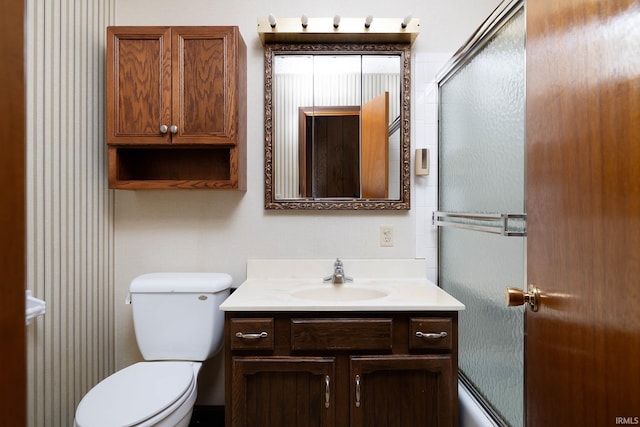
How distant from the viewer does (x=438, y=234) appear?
191 centimetres

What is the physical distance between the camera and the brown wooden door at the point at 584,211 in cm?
58

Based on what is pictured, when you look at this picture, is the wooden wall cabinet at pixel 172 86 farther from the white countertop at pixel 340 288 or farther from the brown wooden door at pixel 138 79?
the white countertop at pixel 340 288

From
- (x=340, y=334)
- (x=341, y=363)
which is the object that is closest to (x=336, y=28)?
(x=340, y=334)

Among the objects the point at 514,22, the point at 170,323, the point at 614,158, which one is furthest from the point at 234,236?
the point at 614,158

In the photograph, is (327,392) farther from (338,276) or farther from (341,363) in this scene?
(338,276)

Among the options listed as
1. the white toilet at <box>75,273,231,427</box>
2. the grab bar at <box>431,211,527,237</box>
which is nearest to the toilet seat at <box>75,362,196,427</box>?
the white toilet at <box>75,273,231,427</box>

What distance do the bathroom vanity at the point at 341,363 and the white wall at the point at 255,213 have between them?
0.54 meters

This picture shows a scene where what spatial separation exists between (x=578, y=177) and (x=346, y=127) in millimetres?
1269

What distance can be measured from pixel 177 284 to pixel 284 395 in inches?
27.1

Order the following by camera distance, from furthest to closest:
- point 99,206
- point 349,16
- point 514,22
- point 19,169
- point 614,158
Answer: point 349,16, point 99,206, point 514,22, point 614,158, point 19,169

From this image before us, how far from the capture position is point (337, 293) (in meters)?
1.73

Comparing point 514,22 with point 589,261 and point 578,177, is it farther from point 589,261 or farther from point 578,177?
point 589,261

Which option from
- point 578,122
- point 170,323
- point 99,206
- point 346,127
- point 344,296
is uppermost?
point 346,127

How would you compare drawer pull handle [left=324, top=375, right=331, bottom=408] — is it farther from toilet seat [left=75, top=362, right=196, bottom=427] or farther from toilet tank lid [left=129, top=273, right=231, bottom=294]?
toilet tank lid [left=129, top=273, right=231, bottom=294]
